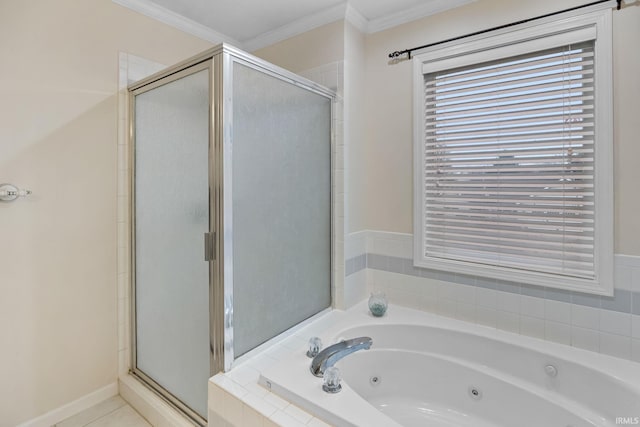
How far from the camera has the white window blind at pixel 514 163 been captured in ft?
5.30

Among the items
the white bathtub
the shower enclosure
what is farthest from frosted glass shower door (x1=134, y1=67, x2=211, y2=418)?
the white bathtub

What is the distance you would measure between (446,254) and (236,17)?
2111 millimetres

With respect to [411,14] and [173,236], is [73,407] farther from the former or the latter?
[411,14]

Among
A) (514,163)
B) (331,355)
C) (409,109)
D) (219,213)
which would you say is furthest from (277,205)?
(514,163)

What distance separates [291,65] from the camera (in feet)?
7.38

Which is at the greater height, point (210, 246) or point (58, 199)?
point (58, 199)

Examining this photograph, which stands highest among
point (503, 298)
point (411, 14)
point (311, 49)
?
point (411, 14)

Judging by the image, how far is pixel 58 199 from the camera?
1.68m

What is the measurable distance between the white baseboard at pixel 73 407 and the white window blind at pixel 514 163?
2132 millimetres

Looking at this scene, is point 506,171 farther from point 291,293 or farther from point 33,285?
point 33,285

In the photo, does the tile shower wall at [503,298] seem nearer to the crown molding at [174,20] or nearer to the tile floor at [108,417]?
the tile floor at [108,417]

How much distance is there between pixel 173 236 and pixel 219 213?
439 millimetres

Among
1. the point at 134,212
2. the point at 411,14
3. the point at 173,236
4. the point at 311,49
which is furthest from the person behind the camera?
the point at 311,49

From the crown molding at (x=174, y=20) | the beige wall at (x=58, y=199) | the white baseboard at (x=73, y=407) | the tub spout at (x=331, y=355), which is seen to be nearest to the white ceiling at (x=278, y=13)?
the crown molding at (x=174, y=20)
